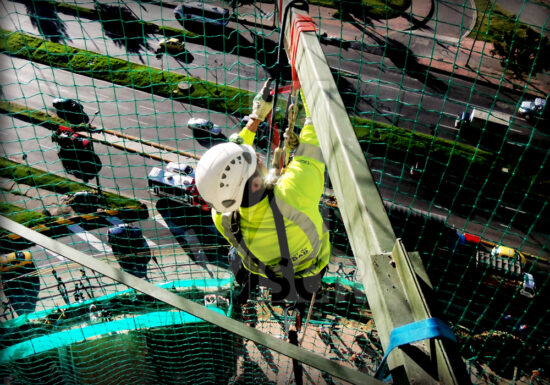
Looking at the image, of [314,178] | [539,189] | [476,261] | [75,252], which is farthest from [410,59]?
[75,252]

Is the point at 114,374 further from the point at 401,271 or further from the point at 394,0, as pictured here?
the point at 394,0

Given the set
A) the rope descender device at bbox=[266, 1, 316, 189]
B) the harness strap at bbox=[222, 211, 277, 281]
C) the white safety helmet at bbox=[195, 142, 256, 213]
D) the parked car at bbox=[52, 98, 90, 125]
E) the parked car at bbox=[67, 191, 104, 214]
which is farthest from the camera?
the parked car at bbox=[52, 98, 90, 125]

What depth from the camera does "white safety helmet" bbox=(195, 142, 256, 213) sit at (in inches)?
122

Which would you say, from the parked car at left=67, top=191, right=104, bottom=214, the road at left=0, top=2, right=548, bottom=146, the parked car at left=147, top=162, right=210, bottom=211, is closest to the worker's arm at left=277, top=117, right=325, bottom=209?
the parked car at left=147, top=162, right=210, bottom=211

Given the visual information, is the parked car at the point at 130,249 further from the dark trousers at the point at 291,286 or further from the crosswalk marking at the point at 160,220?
the dark trousers at the point at 291,286

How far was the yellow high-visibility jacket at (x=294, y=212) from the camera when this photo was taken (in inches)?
128

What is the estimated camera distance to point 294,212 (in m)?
3.25

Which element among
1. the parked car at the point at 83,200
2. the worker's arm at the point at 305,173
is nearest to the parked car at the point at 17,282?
the parked car at the point at 83,200

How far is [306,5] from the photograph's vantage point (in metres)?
2.77

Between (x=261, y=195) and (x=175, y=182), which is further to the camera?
(x=175, y=182)

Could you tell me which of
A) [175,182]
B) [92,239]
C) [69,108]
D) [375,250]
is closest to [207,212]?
[175,182]

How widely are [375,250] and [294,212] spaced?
1.82 meters

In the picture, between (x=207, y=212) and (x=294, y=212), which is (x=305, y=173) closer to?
(x=294, y=212)

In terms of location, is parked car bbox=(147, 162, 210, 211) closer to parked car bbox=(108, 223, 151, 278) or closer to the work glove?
parked car bbox=(108, 223, 151, 278)
